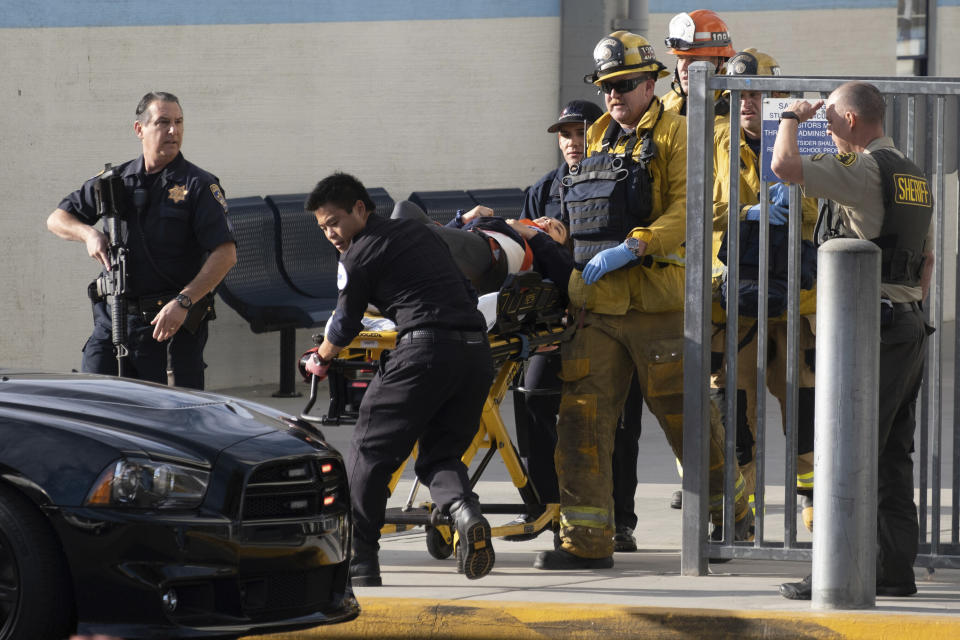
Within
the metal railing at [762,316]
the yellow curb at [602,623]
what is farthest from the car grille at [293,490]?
the metal railing at [762,316]

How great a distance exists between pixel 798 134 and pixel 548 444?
186 centimetres

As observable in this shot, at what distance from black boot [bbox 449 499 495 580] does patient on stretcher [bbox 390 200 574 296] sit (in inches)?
43.2

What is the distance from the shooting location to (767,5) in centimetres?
1479

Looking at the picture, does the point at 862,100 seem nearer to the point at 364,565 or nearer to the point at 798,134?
the point at 798,134

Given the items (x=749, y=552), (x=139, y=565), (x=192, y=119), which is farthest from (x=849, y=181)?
(x=192, y=119)

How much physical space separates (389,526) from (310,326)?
518 centimetres

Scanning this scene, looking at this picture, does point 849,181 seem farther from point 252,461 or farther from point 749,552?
Result: point 252,461

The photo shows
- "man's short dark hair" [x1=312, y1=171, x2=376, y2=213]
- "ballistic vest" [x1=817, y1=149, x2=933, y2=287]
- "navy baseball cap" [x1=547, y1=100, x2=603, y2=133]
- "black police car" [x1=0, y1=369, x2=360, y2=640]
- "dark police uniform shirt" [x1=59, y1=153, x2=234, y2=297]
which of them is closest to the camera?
"black police car" [x1=0, y1=369, x2=360, y2=640]

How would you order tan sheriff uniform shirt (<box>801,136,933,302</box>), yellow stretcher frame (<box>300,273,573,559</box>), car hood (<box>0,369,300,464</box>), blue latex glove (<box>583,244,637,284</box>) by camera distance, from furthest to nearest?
blue latex glove (<box>583,244,637,284</box>), yellow stretcher frame (<box>300,273,573,559</box>), tan sheriff uniform shirt (<box>801,136,933,302</box>), car hood (<box>0,369,300,464</box>)

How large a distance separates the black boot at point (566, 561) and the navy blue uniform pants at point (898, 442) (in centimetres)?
115

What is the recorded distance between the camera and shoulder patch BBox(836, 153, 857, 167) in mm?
5883

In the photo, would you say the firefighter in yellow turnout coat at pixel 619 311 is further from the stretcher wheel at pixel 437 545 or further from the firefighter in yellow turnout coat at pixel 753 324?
the firefighter in yellow turnout coat at pixel 753 324

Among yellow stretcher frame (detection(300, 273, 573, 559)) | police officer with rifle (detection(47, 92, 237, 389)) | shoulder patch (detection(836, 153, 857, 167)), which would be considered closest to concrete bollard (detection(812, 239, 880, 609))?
shoulder patch (detection(836, 153, 857, 167))

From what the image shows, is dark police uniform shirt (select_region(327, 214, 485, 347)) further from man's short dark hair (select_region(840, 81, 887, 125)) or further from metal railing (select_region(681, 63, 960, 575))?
man's short dark hair (select_region(840, 81, 887, 125))
